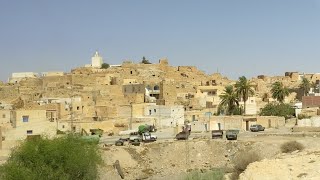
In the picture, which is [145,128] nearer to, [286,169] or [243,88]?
[243,88]

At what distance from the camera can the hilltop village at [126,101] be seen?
131ft

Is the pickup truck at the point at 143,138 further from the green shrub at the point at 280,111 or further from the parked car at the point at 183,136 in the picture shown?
the green shrub at the point at 280,111

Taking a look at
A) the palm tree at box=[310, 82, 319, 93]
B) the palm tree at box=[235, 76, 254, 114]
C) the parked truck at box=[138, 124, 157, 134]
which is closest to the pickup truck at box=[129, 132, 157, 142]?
the parked truck at box=[138, 124, 157, 134]

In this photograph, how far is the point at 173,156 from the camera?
116 ft

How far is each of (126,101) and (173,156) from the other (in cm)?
1746

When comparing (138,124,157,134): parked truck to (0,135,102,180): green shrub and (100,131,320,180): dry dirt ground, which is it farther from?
(0,135,102,180): green shrub

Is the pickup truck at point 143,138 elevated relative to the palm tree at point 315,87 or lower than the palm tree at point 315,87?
lower

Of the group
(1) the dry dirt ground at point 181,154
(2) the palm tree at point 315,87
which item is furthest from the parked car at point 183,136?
(2) the palm tree at point 315,87

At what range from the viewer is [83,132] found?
3997 centimetres

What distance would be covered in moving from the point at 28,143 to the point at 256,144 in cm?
1492

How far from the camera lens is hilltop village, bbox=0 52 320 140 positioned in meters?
40.0

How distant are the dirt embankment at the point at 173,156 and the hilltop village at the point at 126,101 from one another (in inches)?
246

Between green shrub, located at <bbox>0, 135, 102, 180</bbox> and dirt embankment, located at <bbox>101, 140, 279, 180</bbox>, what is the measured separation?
4.60 m

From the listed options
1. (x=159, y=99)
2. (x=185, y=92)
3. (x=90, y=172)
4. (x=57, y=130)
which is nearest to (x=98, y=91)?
(x=159, y=99)
